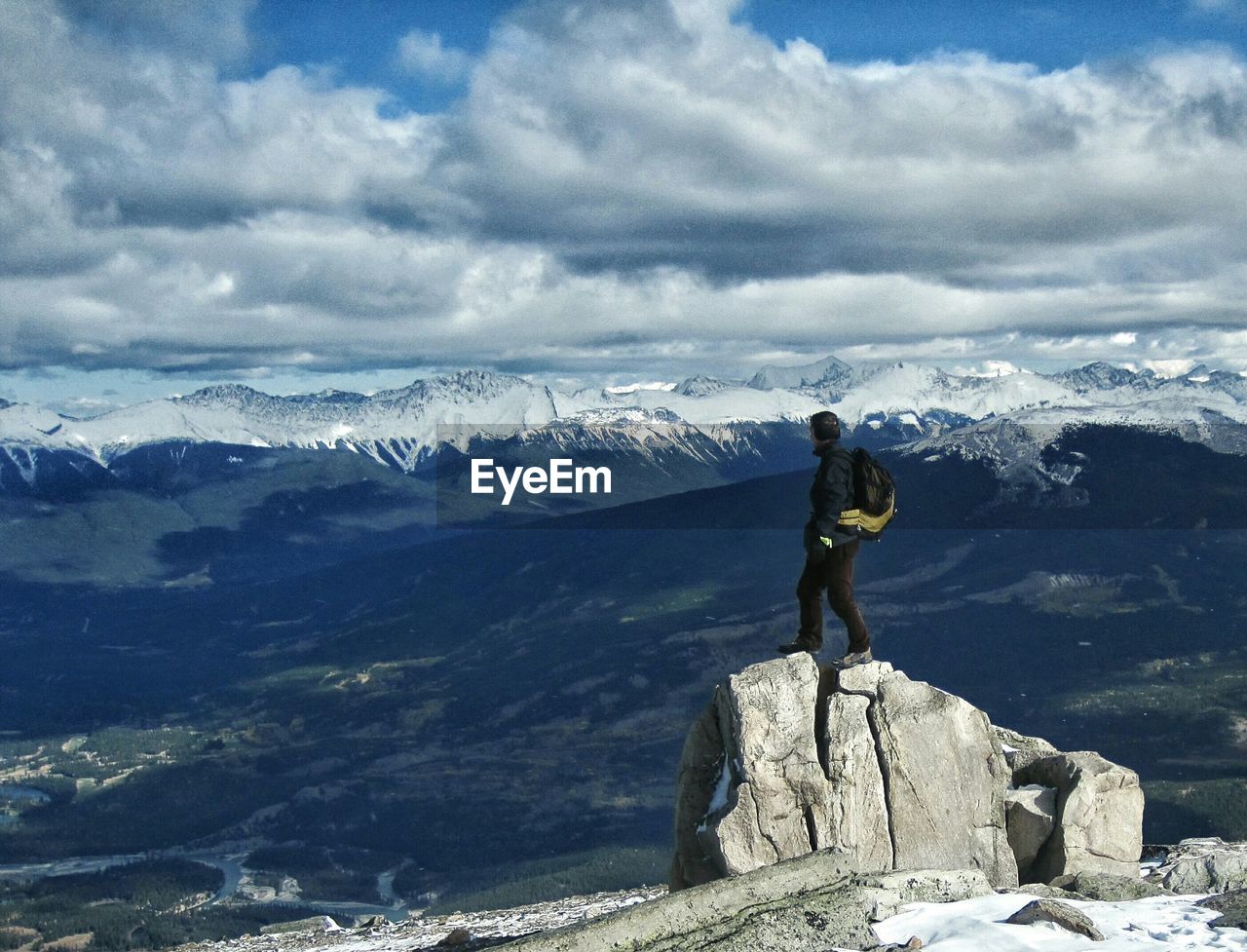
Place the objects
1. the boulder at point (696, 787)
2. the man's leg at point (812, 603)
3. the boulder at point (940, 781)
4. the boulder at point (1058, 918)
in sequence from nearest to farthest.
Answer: the boulder at point (1058, 918), the boulder at point (940, 781), the man's leg at point (812, 603), the boulder at point (696, 787)

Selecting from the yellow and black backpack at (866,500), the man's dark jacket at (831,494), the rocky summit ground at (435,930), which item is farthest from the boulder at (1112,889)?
the rocky summit ground at (435,930)

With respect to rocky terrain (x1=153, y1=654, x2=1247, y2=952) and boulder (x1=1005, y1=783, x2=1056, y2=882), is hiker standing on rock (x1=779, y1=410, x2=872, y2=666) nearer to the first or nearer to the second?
rocky terrain (x1=153, y1=654, x2=1247, y2=952)

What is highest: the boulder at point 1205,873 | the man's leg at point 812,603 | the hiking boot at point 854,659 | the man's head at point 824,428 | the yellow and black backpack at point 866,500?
the man's head at point 824,428

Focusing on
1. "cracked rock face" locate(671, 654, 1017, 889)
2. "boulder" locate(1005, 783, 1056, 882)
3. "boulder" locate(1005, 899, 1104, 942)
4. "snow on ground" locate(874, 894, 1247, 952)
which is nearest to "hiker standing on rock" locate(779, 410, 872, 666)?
"cracked rock face" locate(671, 654, 1017, 889)

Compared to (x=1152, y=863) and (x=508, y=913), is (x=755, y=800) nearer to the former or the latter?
(x=1152, y=863)

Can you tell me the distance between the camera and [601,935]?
24.4 meters

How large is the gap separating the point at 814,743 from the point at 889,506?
7479 mm

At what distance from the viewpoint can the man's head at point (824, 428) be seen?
109ft

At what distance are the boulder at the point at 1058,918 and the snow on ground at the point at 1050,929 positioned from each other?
0.18 m

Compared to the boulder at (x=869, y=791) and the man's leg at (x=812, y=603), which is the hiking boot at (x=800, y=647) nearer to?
the man's leg at (x=812, y=603)

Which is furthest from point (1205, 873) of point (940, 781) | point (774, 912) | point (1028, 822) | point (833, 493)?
point (774, 912)

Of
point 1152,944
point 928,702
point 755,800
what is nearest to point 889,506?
point 928,702

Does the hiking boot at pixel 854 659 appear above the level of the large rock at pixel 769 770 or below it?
above

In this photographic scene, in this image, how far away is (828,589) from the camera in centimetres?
3438
